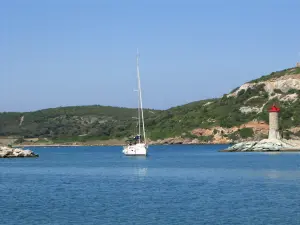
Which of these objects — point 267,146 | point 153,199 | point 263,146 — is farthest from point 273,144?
point 153,199

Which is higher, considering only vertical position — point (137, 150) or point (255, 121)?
point (255, 121)

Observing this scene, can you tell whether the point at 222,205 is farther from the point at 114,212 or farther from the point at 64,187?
the point at 64,187

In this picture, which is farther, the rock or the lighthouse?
the rock

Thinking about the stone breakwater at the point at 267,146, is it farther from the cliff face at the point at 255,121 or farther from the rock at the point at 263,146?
the cliff face at the point at 255,121

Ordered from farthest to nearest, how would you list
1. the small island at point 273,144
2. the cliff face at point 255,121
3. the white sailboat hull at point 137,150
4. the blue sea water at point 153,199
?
the cliff face at point 255,121 < the small island at point 273,144 < the white sailboat hull at point 137,150 < the blue sea water at point 153,199

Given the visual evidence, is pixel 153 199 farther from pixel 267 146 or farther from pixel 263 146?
pixel 263 146

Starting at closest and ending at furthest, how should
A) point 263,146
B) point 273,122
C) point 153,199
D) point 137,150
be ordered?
point 153,199 → point 137,150 → point 273,122 → point 263,146

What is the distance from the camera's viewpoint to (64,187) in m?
57.2

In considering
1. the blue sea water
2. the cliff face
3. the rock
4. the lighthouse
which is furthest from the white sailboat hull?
the cliff face

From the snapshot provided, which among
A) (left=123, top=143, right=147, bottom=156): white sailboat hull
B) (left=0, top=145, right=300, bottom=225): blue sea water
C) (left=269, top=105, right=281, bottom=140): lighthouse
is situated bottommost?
(left=0, top=145, right=300, bottom=225): blue sea water

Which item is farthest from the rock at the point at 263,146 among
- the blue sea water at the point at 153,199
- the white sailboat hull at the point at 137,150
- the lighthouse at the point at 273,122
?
the blue sea water at the point at 153,199

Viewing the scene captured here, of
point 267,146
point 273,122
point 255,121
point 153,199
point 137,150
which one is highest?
point 255,121

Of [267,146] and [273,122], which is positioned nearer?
[273,122]

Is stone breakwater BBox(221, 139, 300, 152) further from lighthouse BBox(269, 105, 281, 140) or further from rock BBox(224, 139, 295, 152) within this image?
lighthouse BBox(269, 105, 281, 140)
